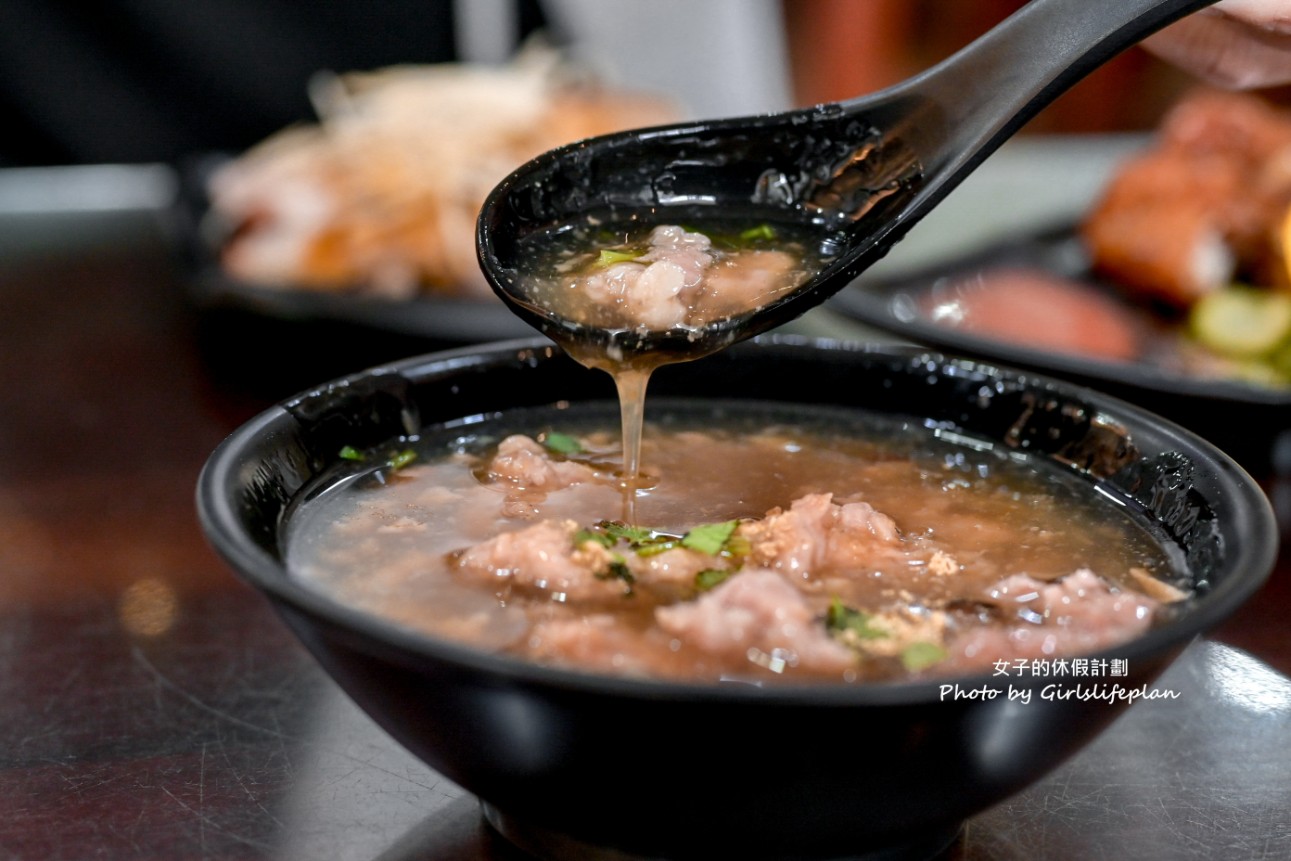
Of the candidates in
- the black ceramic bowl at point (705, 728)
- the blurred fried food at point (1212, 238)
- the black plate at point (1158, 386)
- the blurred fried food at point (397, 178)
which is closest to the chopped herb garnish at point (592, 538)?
the black ceramic bowl at point (705, 728)

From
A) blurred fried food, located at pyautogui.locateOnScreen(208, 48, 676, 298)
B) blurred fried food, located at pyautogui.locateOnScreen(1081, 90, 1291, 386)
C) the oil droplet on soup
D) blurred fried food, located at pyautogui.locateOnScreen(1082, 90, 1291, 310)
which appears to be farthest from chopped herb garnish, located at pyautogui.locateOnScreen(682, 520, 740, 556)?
blurred fried food, located at pyautogui.locateOnScreen(1082, 90, 1291, 310)

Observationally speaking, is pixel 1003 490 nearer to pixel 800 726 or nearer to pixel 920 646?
pixel 920 646

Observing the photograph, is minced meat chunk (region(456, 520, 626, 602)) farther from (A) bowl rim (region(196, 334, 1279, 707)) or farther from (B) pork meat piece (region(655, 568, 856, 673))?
(A) bowl rim (region(196, 334, 1279, 707))

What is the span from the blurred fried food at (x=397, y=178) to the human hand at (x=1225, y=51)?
218 centimetres

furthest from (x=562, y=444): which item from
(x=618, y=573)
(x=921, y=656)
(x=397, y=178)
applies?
(x=397, y=178)

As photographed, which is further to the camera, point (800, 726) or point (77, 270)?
point (77, 270)

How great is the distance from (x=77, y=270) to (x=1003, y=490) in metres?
3.60

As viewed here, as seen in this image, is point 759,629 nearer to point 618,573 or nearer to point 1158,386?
point 618,573

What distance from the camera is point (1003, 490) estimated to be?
2025mm

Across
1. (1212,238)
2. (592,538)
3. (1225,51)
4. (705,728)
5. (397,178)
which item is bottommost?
(1212,238)

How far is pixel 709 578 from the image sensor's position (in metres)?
1.61

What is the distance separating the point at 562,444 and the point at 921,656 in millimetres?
884

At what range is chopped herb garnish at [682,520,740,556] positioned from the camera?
1.70 meters

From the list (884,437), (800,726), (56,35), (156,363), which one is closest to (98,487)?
(156,363)
